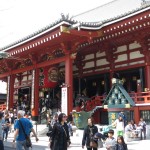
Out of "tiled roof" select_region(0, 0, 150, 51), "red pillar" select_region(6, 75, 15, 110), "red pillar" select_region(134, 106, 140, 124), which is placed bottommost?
"red pillar" select_region(134, 106, 140, 124)

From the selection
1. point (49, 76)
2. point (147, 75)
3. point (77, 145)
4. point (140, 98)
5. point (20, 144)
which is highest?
point (49, 76)

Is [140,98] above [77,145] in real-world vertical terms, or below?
above

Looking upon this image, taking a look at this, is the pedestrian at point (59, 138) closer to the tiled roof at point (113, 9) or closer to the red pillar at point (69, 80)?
the red pillar at point (69, 80)

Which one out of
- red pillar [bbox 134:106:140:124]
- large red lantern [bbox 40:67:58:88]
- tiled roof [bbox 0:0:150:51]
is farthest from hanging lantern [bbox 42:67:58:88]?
red pillar [bbox 134:106:140:124]

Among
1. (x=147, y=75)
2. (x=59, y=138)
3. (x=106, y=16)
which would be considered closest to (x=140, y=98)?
(x=147, y=75)

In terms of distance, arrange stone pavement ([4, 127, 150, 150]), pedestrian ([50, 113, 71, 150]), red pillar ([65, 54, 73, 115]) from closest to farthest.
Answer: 1. pedestrian ([50, 113, 71, 150])
2. stone pavement ([4, 127, 150, 150])
3. red pillar ([65, 54, 73, 115])

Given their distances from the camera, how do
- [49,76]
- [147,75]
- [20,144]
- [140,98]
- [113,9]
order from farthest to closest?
[113,9], [49,76], [147,75], [140,98], [20,144]

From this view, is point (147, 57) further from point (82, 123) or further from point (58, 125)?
point (58, 125)

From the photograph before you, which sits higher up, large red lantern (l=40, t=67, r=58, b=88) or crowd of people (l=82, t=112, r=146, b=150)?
large red lantern (l=40, t=67, r=58, b=88)

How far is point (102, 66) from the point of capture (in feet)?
65.4

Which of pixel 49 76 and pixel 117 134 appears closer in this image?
pixel 117 134

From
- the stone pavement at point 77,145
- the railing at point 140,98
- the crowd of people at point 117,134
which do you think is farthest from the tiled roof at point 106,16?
the stone pavement at point 77,145

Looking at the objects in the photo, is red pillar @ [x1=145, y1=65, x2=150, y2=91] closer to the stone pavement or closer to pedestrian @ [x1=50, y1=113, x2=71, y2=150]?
the stone pavement

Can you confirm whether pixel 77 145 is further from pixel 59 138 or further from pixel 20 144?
pixel 59 138
